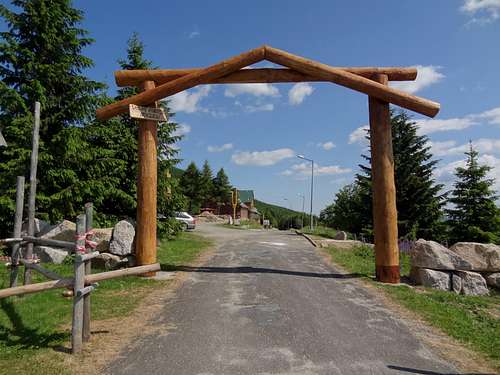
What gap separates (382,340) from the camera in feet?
16.9

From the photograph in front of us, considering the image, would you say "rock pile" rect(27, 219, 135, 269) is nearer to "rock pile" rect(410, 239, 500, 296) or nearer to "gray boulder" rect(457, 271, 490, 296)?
"rock pile" rect(410, 239, 500, 296)

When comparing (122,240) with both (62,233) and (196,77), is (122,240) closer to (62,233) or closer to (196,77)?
(62,233)

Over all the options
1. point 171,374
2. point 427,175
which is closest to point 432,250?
point 171,374

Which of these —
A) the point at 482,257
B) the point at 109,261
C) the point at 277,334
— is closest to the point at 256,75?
the point at 109,261

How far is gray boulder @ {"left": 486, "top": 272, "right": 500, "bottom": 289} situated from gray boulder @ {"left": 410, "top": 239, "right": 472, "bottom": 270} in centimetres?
124

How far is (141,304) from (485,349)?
5.46 meters

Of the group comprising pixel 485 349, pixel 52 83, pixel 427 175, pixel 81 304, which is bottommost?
pixel 485 349

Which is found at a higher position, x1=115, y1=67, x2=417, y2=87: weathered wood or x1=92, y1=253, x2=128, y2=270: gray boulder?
x1=115, y1=67, x2=417, y2=87: weathered wood

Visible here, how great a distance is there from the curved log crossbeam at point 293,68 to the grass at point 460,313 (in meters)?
4.29

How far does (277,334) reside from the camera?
5.29 meters

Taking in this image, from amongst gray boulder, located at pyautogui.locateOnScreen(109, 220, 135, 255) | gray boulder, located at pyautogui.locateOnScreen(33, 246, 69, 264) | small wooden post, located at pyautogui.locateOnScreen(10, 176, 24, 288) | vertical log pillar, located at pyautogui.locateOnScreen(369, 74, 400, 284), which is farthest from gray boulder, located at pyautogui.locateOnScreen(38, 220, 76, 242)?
vertical log pillar, located at pyautogui.locateOnScreen(369, 74, 400, 284)

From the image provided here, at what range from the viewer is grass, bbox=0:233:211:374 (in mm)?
4352

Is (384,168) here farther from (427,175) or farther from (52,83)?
(427,175)

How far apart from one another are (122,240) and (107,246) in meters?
0.45
